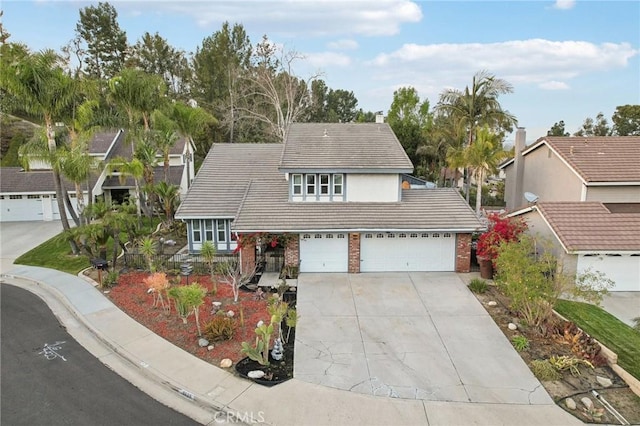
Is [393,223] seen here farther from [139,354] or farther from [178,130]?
[178,130]

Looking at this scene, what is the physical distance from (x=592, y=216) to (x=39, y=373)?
2037 cm

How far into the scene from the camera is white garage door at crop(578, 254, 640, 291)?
1602 cm

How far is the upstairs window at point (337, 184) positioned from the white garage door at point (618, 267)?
10.4 m

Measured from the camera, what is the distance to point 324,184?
19812mm

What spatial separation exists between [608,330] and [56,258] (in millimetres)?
23824

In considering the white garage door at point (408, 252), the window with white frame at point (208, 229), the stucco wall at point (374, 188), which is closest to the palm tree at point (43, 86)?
the window with white frame at point (208, 229)

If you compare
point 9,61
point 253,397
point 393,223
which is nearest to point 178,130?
point 9,61

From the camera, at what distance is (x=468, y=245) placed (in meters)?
18.2

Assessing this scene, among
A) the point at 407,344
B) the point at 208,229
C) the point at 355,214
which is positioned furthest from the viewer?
the point at 208,229

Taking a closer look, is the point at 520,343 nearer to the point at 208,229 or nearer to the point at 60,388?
the point at 60,388

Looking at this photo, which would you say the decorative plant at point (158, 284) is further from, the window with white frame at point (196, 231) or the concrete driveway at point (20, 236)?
the concrete driveway at point (20, 236)

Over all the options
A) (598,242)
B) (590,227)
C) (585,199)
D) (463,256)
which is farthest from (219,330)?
(585,199)

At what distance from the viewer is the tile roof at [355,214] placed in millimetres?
17891

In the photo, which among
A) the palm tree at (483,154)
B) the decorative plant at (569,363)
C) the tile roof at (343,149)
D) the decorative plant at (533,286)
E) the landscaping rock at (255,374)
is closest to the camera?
the landscaping rock at (255,374)
